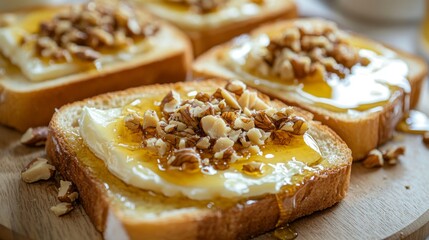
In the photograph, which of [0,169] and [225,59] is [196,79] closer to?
[225,59]

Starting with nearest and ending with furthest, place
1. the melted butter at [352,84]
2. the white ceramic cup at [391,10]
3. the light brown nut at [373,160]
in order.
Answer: the light brown nut at [373,160], the melted butter at [352,84], the white ceramic cup at [391,10]

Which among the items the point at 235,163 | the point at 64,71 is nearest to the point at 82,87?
the point at 64,71

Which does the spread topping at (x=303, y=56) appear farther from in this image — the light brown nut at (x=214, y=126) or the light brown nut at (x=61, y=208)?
the light brown nut at (x=61, y=208)

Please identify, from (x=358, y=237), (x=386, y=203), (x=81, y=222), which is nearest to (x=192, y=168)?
(x=81, y=222)

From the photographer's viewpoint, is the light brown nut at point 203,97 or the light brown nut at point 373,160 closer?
the light brown nut at point 203,97

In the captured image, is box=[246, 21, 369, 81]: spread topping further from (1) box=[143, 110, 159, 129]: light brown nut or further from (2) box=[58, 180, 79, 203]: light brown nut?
(2) box=[58, 180, 79, 203]: light brown nut

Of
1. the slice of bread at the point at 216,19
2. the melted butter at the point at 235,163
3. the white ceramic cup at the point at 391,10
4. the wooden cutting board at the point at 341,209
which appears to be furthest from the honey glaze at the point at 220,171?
the white ceramic cup at the point at 391,10

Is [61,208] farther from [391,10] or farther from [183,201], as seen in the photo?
[391,10]
